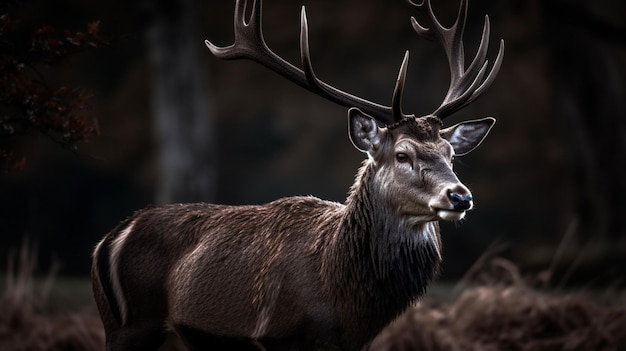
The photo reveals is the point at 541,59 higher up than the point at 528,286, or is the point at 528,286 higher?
the point at 541,59

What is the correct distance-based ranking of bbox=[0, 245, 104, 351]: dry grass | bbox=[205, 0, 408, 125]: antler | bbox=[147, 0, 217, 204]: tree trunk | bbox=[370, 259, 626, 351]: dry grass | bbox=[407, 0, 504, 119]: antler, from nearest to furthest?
bbox=[205, 0, 408, 125]: antler, bbox=[407, 0, 504, 119]: antler, bbox=[370, 259, 626, 351]: dry grass, bbox=[0, 245, 104, 351]: dry grass, bbox=[147, 0, 217, 204]: tree trunk

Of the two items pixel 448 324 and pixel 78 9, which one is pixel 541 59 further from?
pixel 448 324

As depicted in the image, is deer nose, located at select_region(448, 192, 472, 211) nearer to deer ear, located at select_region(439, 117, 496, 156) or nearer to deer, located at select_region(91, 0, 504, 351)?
deer, located at select_region(91, 0, 504, 351)

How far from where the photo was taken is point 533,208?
14.1m

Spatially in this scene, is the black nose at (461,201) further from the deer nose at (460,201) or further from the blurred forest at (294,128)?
the blurred forest at (294,128)

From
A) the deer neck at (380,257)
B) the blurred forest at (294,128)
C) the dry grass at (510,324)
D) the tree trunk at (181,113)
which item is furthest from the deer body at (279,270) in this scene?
the blurred forest at (294,128)

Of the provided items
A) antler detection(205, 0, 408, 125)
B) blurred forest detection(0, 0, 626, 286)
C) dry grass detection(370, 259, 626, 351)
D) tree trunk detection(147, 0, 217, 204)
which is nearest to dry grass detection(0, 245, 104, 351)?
dry grass detection(370, 259, 626, 351)

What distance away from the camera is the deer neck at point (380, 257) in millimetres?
4727

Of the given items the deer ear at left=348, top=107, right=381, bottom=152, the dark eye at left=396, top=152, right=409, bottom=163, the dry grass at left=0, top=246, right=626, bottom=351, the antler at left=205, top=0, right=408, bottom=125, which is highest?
the antler at left=205, top=0, right=408, bottom=125

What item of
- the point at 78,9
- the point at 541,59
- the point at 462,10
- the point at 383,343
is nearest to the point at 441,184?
the point at 462,10

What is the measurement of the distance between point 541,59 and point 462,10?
8.86 metres

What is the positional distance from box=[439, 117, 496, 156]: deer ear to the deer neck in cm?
49

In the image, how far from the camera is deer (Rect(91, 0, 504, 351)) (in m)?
4.67

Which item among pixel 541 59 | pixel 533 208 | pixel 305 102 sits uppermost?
pixel 541 59
